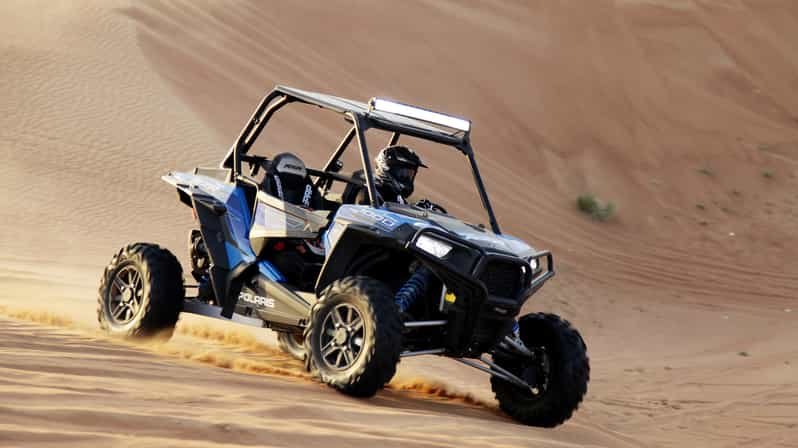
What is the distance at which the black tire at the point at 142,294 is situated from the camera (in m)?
7.79

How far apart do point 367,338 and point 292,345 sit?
290 cm

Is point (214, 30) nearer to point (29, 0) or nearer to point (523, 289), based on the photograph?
point (29, 0)

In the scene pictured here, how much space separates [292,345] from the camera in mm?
9078

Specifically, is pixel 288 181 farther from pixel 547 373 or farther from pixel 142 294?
pixel 547 373

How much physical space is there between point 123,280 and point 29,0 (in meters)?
16.1

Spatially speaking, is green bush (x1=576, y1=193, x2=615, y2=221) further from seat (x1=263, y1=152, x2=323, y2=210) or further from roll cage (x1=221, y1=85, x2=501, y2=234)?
seat (x1=263, y1=152, x2=323, y2=210)

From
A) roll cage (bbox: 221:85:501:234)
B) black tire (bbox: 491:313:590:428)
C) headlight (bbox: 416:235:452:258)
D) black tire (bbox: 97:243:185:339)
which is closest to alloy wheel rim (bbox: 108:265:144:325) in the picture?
black tire (bbox: 97:243:185:339)

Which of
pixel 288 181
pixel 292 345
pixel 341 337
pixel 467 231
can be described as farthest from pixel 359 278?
pixel 292 345

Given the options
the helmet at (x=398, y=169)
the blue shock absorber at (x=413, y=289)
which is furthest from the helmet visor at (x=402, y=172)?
the blue shock absorber at (x=413, y=289)

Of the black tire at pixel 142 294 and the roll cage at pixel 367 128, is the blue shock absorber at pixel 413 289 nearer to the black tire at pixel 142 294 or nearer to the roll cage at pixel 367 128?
the roll cage at pixel 367 128

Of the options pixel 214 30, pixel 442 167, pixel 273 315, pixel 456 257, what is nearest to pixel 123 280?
pixel 273 315

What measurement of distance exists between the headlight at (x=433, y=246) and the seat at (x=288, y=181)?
138 cm

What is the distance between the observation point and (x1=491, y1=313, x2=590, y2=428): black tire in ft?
23.5

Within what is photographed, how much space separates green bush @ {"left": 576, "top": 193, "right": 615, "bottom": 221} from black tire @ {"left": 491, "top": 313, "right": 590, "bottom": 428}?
1334 centimetres
